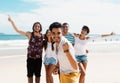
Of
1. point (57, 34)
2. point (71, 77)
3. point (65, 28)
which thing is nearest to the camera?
point (57, 34)

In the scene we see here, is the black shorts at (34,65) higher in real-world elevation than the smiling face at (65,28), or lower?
lower

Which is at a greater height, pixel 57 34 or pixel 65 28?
pixel 65 28

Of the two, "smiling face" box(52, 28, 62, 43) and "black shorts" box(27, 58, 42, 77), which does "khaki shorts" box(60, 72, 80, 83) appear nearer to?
"smiling face" box(52, 28, 62, 43)

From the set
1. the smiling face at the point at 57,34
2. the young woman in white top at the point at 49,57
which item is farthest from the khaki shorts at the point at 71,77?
the young woman in white top at the point at 49,57

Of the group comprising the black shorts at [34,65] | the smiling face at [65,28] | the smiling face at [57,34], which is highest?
the smiling face at [65,28]

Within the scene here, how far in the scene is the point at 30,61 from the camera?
8641mm

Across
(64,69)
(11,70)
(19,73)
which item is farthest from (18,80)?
(64,69)

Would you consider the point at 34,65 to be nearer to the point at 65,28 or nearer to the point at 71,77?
the point at 65,28

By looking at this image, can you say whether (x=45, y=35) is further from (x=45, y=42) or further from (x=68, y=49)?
(x=68, y=49)

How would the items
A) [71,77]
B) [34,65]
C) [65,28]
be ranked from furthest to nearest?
[34,65] < [65,28] < [71,77]

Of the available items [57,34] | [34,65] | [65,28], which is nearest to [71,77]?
[57,34]

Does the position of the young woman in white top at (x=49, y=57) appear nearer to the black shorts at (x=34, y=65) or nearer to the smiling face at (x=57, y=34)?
the black shorts at (x=34, y=65)

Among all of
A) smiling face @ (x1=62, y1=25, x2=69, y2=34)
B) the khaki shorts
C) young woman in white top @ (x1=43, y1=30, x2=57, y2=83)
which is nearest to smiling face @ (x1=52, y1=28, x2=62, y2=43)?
the khaki shorts

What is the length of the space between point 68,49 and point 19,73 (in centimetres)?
853
